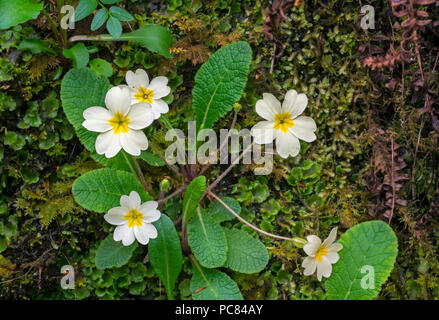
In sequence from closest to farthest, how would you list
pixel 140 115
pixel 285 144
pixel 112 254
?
pixel 140 115, pixel 285 144, pixel 112 254

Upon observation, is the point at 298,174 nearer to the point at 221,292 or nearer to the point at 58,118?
the point at 221,292

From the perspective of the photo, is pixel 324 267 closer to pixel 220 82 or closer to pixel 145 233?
pixel 145 233

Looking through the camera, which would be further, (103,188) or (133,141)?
(103,188)

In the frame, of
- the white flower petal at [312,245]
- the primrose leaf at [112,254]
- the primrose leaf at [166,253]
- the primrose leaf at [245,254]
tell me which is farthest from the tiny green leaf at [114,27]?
the white flower petal at [312,245]

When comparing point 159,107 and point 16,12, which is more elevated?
point 16,12

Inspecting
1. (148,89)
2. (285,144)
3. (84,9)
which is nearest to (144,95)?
(148,89)

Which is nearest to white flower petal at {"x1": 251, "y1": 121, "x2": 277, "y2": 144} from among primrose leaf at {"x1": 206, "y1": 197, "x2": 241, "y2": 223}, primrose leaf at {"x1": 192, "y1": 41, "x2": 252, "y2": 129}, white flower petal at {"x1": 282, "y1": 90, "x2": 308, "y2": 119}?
white flower petal at {"x1": 282, "y1": 90, "x2": 308, "y2": 119}
